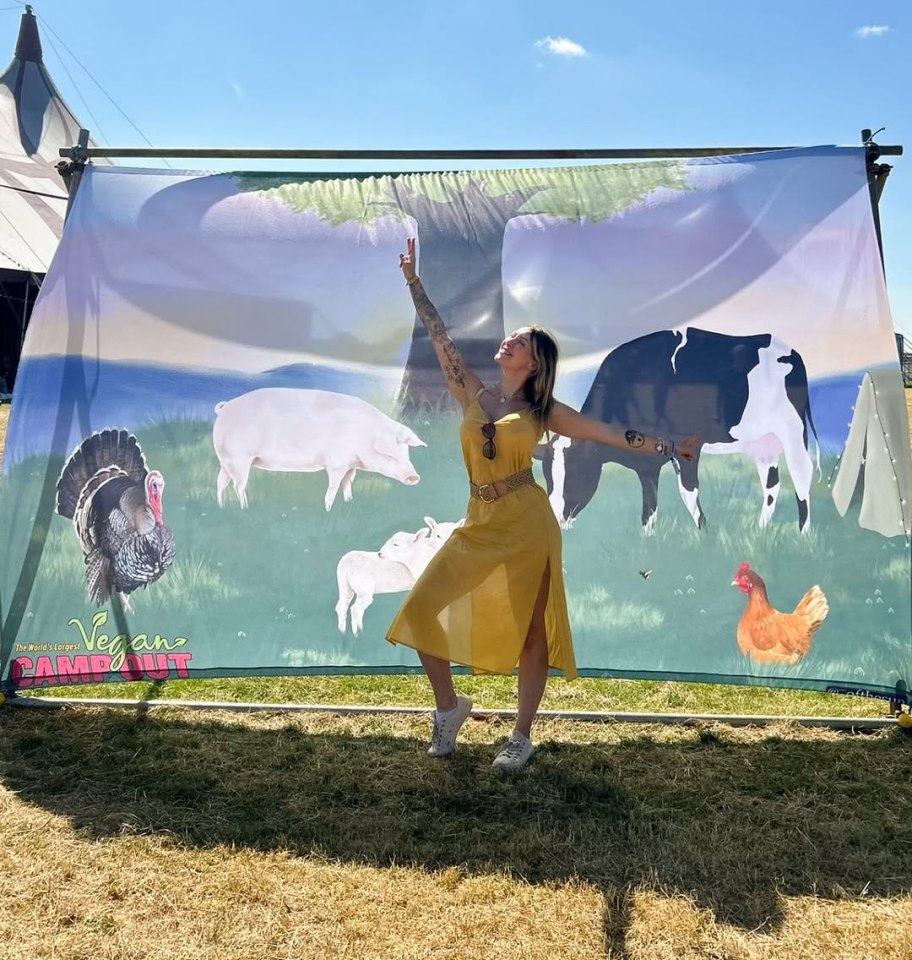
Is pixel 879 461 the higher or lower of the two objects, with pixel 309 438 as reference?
lower

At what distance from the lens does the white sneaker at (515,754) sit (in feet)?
11.5

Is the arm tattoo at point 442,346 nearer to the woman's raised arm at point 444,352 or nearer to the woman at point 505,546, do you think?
the woman's raised arm at point 444,352

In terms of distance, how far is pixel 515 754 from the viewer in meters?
3.54

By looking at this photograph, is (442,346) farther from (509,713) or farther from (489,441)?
(509,713)

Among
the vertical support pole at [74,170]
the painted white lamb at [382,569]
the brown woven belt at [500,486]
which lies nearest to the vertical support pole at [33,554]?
the vertical support pole at [74,170]

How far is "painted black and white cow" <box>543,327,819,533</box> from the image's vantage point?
402 centimetres

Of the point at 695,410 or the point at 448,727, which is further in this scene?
the point at 695,410

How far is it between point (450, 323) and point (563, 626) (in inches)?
65.2

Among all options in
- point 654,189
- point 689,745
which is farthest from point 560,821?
point 654,189

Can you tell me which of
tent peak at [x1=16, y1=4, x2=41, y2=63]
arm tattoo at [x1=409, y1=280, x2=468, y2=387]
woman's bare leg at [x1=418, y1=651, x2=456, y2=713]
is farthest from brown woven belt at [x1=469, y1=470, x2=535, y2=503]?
tent peak at [x1=16, y1=4, x2=41, y2=63]

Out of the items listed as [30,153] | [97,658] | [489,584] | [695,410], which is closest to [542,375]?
[489,584]

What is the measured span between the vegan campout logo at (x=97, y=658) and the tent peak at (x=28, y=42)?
2253 centimetres

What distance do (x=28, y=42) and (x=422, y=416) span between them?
22.9 meters

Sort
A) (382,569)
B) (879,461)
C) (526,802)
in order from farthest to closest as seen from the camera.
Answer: (382,569) < (879,461) < (526,802)
